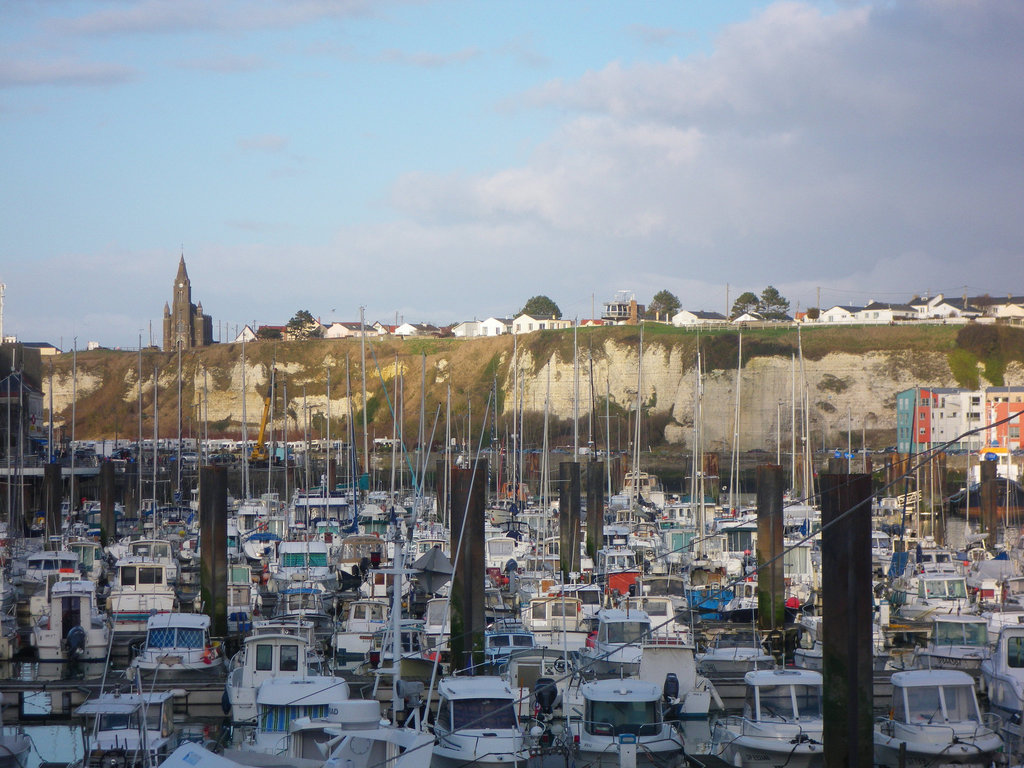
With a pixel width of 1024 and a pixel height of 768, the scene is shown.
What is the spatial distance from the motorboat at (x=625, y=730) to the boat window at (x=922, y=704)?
3.28 metres

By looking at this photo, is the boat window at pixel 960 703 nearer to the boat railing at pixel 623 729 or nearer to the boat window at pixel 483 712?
the boat railing at pixel 623 729

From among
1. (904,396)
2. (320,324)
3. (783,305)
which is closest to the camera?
(904,396)

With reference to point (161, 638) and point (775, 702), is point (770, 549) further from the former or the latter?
point (161, 638)

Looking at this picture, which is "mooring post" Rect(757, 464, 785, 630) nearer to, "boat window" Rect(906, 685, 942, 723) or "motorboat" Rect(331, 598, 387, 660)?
"motorboat" Rect(331, 598, 387, 660)

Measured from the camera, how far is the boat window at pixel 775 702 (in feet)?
54.7

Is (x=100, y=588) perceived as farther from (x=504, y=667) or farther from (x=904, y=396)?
(x=904, y=396)

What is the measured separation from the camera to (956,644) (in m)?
22.9

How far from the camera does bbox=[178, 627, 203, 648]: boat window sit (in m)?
22.6

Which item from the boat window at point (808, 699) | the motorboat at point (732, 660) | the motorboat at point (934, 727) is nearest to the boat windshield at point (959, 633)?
the motorboat at point (732, 660)

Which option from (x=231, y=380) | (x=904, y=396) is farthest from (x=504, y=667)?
(x=231, y=380)

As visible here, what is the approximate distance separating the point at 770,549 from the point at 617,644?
27.9 feet

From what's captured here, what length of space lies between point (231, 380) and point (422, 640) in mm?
107024

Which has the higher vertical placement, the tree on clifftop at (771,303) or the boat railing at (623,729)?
the tree on clifftop at (771,303)

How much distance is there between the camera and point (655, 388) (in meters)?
108
